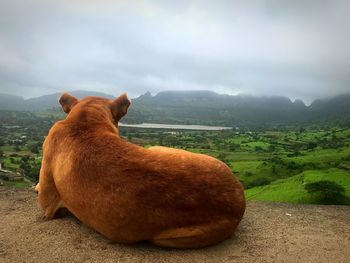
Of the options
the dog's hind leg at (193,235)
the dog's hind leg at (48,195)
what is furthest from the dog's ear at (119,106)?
the dog's hind leg at (193,235)

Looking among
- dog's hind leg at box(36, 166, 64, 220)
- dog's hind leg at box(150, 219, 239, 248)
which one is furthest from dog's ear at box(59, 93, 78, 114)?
dog's hind leg at box(150, 219, 239, 248)

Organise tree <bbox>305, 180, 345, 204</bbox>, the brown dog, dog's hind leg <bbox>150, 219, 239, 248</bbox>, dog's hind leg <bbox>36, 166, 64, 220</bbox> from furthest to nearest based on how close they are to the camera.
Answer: tree <bbox>305, 180, 345, 204</bbox>, dog's hind leg <bbox>36, 166, 64, 220</bbox>, dog's hind leg <bbox>150, 219, 239, 248</bbox>, the brown dog

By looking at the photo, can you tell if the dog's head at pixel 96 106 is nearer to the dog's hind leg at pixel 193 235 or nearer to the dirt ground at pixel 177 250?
the dirt ground at pixel 177 250

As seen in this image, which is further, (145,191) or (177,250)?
(177,250)

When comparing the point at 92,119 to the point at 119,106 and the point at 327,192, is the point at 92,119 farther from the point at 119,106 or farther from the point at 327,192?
the point at 327,192

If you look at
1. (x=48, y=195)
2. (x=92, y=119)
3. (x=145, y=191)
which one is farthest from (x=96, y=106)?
(x=145, y=191)

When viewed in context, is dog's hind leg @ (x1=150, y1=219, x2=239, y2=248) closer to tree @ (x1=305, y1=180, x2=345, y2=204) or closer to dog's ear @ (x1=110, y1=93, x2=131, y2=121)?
dog's ear @ (x1=110, y1=93, x2=131, y2=121)
